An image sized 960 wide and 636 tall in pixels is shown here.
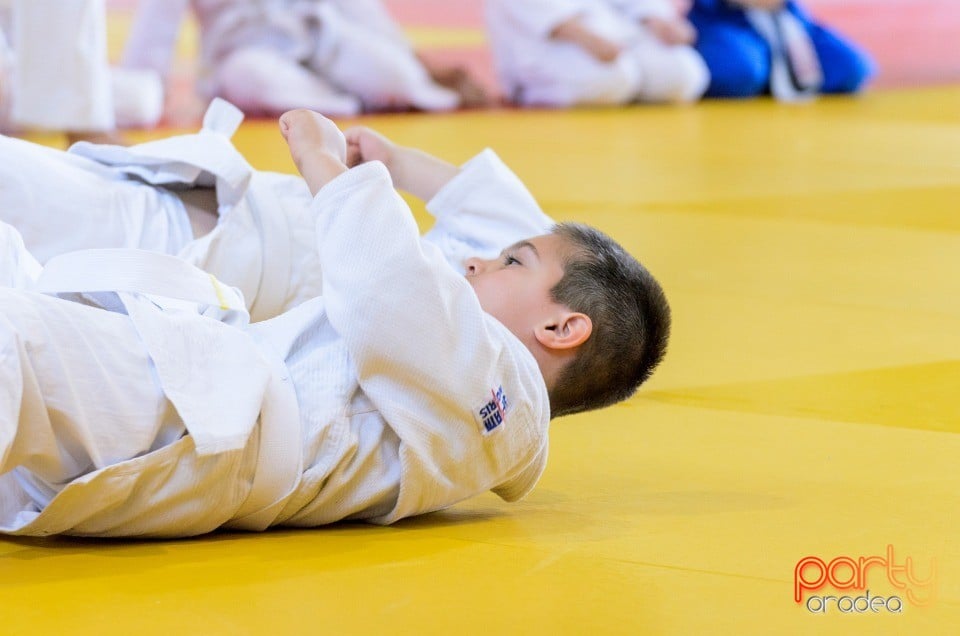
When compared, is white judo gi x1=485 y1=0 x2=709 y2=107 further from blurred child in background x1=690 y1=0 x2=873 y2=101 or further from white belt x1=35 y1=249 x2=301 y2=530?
white belt x1=35 y1=249 x2=301 y2=530

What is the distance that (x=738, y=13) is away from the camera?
6098 mm

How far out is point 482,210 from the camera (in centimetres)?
197

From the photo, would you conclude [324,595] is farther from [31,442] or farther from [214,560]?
[31,442]

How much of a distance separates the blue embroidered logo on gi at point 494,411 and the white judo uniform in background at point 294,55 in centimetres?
367

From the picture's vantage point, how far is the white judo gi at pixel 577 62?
559 centimetres

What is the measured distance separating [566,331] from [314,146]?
36 centimetres

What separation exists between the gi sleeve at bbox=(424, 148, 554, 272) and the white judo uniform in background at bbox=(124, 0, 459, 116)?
296 centimetres

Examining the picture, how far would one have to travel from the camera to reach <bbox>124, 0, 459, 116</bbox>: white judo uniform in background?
4.80 m

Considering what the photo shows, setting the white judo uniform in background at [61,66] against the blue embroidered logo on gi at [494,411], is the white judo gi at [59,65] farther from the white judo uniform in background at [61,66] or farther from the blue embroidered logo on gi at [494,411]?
the blue embroidered logo on gi at [494,411]

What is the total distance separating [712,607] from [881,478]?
480mm

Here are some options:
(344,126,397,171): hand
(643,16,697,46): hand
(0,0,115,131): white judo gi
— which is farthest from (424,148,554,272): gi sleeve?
(643,16,697,46): hand

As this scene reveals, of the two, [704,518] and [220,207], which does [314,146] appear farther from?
[704,518]

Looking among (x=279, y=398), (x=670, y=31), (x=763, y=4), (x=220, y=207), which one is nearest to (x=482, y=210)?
(x=220, y=207)

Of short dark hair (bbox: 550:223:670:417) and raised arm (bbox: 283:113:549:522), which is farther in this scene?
short dark hair (bbox: 550:223:670:417)
